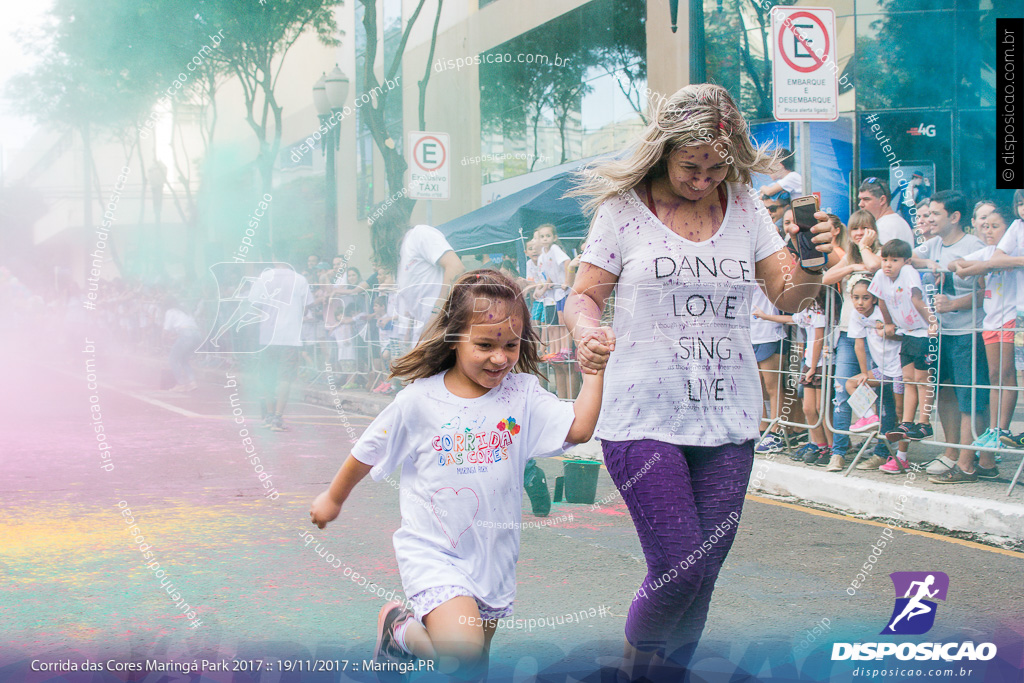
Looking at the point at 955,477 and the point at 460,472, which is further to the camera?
the point at 955,477

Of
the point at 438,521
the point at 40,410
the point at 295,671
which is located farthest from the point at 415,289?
the point at 40,410

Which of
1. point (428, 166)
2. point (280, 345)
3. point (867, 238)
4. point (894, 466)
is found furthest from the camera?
point (280, 345)

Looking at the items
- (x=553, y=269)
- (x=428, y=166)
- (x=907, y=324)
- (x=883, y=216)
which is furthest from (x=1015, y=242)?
(x=428, y=166)

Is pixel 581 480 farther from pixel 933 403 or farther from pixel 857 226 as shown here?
pixel 857 226

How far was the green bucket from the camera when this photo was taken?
507cm

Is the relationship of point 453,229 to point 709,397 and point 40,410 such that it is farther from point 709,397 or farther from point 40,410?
point 709,397

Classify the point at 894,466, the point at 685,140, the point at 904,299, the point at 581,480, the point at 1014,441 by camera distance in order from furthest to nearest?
the point at 904,299
the point at 894,466
the point at 1014,441
the point at 581,480
the point at 685,140

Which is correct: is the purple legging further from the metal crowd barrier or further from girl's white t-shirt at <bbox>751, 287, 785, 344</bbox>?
girl's white t-shirt at <bbox>751, 287, 785, 344</bbox>

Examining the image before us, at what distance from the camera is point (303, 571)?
3.93 meters

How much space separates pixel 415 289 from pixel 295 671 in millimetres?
2485

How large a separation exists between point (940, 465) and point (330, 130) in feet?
13.8

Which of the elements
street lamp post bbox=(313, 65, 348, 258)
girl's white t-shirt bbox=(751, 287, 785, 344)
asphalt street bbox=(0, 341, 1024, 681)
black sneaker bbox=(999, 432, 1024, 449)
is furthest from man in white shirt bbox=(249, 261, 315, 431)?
black sneaker bbox=(999, 432, 1024, 449)

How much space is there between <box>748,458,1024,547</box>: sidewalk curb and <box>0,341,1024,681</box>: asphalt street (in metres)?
0.13

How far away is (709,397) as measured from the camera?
241 cm
